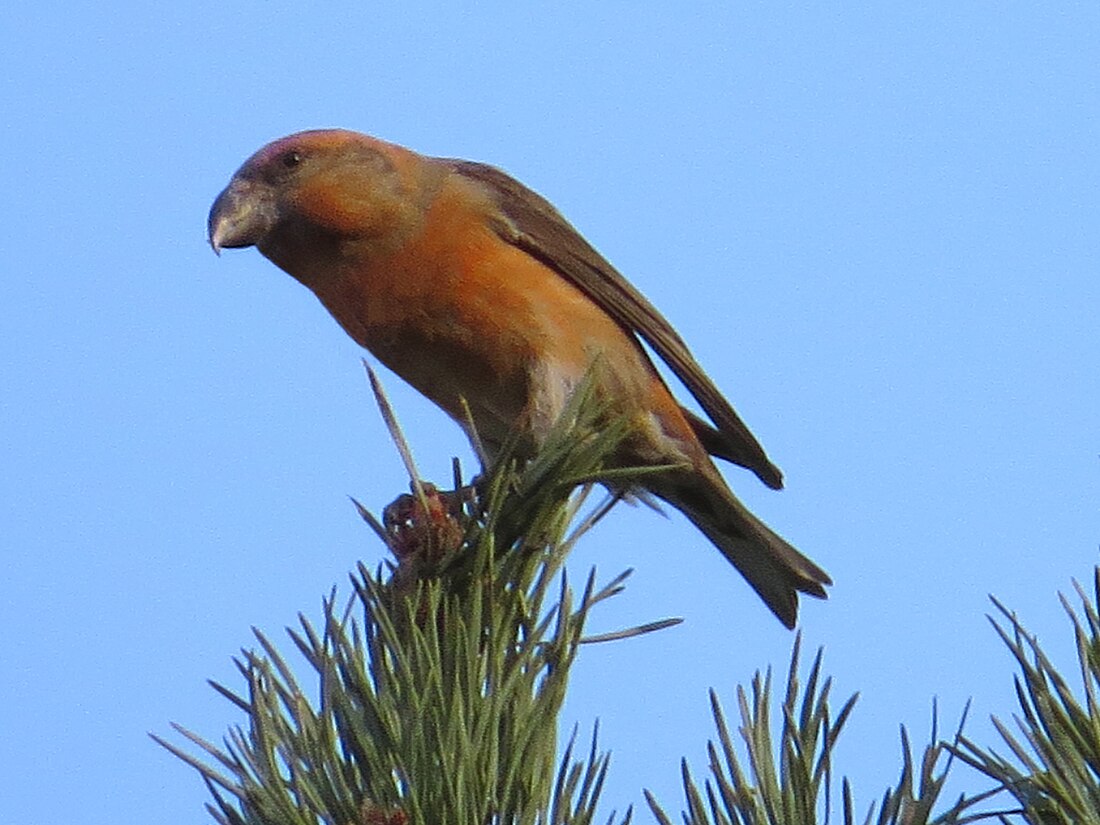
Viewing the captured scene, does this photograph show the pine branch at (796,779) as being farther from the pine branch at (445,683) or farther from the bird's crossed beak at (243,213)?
the bird's crossed beak at (243,213)

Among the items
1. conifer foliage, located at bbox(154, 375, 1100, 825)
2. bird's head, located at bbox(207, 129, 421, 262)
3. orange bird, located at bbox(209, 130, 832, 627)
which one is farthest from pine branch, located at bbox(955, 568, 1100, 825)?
bird's head, located at bbox(207, 129, 421, 262)

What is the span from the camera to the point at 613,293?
4.36m

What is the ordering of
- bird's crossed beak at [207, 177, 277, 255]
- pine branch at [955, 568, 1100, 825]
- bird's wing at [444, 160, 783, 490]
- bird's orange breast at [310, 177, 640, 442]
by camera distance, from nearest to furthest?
pine branch at [955, 568, 1100, 825]
bird's orange breast at [310, 177, 640, 442]
bird's crossed beak at [207, 177, 277, 255]
bird's wing at [444, 160, 783, 490]

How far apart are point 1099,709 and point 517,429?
2.69 feet

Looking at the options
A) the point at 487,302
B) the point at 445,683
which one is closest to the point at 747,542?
the point at 487,302

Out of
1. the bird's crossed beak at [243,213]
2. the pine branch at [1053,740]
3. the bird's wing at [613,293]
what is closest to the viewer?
the pine branch at [1053,740]

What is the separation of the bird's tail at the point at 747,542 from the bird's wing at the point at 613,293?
0.40ft

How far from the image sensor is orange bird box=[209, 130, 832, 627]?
3799 millimetres

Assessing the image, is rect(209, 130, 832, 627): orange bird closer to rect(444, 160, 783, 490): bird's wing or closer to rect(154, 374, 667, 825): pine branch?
rect(444, 160, 783, 490): bird's wing

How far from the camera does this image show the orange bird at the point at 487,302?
12.5ft

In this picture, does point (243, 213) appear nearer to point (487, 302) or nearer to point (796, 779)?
point (487, 302)

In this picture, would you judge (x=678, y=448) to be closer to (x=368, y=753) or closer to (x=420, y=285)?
(x=420, y=285)

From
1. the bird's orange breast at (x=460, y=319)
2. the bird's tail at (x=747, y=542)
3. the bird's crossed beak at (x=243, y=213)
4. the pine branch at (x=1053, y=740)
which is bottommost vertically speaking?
the pine branch at (x=1053, y=740)

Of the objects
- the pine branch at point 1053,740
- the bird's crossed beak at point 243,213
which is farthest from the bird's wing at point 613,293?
the pine branch at point 1053,740
